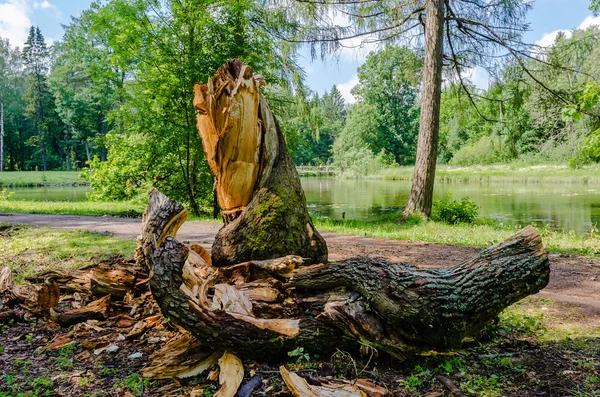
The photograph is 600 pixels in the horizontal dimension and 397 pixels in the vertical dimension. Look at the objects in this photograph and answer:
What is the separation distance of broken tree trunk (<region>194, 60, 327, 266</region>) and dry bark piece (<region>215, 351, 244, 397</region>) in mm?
1214

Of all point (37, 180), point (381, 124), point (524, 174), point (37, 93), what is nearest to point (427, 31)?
point (524, 174)

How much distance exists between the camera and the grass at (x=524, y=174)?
84.8ft

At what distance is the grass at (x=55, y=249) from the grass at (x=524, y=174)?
27.8m

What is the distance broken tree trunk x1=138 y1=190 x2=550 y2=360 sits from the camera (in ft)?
8.46

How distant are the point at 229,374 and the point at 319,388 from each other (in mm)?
585

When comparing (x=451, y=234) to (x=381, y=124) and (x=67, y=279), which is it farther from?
(x=381, y=124)

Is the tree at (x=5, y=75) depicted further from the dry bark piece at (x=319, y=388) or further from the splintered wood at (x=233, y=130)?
the dry bark piece at (x=319, y=388)

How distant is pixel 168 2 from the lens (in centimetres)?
1006

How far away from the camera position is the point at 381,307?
2.68 metres

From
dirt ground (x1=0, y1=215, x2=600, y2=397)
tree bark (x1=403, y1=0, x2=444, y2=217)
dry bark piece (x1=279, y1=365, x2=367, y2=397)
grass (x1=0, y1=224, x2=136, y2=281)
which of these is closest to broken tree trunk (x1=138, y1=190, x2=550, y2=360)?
dirt ground (x1=0, y1=215, x2=600, y2=397)

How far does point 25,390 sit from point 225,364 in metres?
1.17

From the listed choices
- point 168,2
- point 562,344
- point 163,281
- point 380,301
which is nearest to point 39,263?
point 163,281

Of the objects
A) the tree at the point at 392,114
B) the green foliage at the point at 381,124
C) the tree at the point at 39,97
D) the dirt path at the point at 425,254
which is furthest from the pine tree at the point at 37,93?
the dirt path at the point at 425,254

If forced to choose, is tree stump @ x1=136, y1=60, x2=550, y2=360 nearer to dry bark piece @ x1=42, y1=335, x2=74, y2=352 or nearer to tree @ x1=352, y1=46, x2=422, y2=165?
dry bark piece @ x1=42, y1=335, x2=74, y2=352
